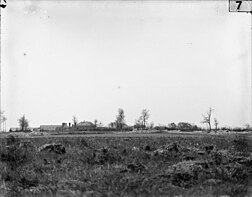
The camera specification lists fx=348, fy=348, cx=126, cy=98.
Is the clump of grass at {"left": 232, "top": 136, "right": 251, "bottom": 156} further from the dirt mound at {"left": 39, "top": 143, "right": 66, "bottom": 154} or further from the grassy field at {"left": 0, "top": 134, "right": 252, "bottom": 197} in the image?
the dirt mound at {"left": 39, "top": 143, "right": 66, "bottom": 154}

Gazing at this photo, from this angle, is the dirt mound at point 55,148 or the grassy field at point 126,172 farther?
the dirt mound at point 55,148

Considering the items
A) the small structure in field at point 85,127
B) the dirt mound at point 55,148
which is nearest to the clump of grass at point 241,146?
the dirt mound at point 55,148

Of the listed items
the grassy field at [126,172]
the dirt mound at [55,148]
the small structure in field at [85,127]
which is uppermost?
the small structure in field at [85,127]

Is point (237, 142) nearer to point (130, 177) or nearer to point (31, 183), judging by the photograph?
point (130, 177)

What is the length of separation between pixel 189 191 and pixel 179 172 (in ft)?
5.63

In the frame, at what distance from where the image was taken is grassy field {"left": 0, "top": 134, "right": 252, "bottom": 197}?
10250mm

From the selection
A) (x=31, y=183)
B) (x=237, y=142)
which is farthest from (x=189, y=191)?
(x=237, y=142)

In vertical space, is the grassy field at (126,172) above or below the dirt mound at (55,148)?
below

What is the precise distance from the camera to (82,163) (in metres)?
14.4

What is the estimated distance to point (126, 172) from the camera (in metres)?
12.4

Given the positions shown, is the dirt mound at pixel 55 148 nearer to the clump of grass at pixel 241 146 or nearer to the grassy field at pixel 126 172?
the grassy field at pixel 126 172

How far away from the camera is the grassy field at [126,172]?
33.6 feet

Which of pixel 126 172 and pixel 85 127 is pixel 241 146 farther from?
pixel 85 127

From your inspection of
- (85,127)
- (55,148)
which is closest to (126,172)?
(55,148)
